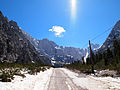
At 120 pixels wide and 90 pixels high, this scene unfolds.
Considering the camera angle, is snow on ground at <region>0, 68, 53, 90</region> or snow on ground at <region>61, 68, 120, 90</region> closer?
snow on ground at <region>0, 68, 53, 90</region>

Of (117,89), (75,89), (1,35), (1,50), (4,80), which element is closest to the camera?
(117,89)

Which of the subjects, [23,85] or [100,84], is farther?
[100,84]

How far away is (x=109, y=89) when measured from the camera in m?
8.30

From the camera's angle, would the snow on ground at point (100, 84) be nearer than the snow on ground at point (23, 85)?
No

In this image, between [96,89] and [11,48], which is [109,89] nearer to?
[96,89]

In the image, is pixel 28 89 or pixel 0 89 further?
pixel 28 89

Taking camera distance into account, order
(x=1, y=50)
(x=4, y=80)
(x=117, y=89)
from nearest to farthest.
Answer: (x=117, y=89), (x=4, y=80), (x=1, y=50)

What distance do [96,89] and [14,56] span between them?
333ft

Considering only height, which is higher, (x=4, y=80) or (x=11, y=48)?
(x=11, y=48)

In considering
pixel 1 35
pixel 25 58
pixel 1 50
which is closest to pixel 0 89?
pixel 1 50

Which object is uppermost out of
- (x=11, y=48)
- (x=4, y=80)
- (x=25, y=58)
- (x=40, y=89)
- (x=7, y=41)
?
(x=7, y=41)

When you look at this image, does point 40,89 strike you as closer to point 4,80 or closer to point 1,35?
point 4,80

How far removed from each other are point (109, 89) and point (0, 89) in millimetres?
8315

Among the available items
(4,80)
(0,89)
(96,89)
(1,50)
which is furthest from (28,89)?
(1,50)
